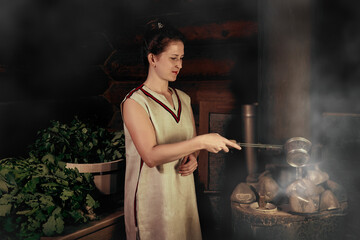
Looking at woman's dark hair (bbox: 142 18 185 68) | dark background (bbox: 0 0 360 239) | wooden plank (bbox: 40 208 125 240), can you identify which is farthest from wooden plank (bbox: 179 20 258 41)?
wooden plank (bbox: 40 208 125 240)

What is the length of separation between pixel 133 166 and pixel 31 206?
2.60 ft

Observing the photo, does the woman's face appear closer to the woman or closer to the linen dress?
A: the woman

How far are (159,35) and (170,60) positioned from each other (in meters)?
0.18

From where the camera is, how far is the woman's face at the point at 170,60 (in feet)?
8.13

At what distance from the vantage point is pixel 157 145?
236cm

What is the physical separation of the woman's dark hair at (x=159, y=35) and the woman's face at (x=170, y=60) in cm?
3

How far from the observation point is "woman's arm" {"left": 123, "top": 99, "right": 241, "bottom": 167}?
7.54 ft

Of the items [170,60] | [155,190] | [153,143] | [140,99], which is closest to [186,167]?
[155,190]

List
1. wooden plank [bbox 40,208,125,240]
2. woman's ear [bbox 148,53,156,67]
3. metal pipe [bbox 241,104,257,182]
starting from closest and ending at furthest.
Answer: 1. woman's ear [bbox 148,53,156,67]
2. wooden plank [bbox 40,208,125,240]
3. metal pipe [bbox 241,104,257,182]

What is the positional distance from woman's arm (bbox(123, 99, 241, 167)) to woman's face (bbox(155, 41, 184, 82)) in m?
0.31

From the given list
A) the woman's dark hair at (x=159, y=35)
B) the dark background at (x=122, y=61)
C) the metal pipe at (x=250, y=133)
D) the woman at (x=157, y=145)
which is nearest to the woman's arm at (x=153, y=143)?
the woman at (x=157, y=145)

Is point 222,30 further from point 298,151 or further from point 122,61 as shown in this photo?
point 298,151

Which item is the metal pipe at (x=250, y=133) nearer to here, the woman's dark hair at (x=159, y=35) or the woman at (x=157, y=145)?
the woman at (x=157, y=145)

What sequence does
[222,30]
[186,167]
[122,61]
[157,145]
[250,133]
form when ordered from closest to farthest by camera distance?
[157,145] → [186,167] → [250,133] → [222,30] → [122,61]
